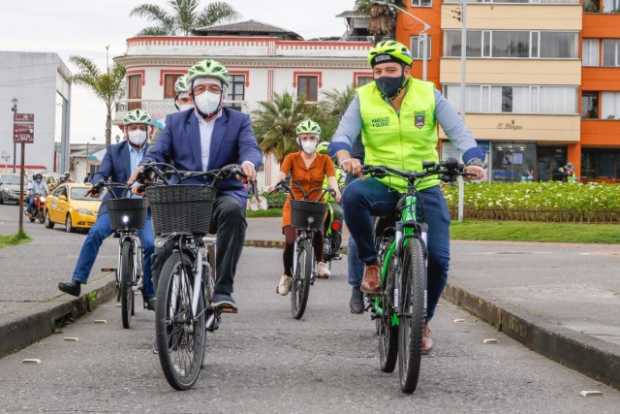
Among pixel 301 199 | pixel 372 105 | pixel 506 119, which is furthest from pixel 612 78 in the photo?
pixel 372 105

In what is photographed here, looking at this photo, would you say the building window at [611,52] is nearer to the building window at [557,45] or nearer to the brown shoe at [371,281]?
the building window at [557,45]

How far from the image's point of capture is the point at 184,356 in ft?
21.6

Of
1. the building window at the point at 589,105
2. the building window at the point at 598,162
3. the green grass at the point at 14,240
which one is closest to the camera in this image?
the green grass at the point at 14,240

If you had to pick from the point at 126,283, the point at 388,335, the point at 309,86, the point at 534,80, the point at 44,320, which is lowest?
the point at 44,320

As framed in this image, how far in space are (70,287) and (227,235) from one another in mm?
3345

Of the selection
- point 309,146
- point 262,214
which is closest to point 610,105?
point 262,214

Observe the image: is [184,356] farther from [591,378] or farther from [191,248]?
[591,378]

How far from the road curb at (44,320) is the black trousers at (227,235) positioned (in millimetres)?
1415

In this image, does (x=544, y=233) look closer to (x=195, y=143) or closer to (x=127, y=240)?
(x=127, y=240)

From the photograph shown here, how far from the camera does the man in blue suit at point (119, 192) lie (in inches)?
410

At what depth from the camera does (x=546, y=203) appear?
1377 inches

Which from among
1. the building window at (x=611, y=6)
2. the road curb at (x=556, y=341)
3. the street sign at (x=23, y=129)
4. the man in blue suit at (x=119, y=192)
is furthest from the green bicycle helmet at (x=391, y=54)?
the building window at (x=611, y=6)

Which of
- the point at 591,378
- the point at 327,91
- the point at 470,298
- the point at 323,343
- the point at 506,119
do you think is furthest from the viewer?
the point at 327,91

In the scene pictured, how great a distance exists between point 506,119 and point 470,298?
51.5 meters
